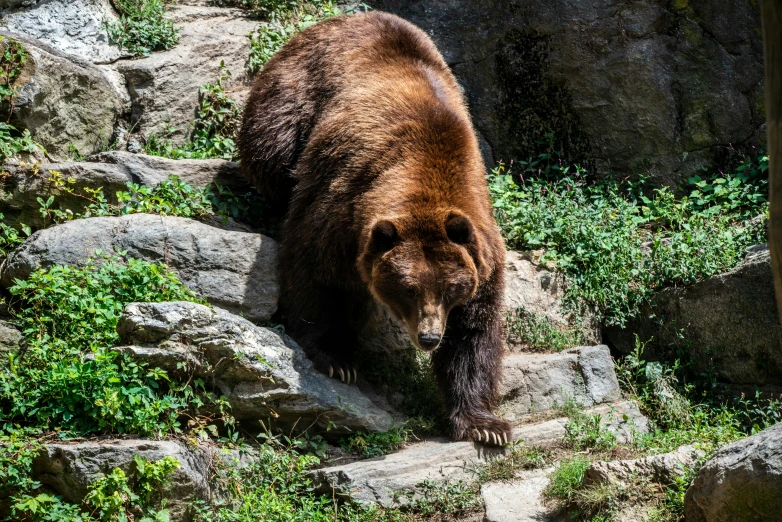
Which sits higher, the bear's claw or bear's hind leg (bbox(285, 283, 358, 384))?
bear's hind leg (bbox(285, 283, 358, 384))

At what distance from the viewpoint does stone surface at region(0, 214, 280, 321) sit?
7.27 m

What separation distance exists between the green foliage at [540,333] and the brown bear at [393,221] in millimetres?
905

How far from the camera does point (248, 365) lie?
6750 millimetres

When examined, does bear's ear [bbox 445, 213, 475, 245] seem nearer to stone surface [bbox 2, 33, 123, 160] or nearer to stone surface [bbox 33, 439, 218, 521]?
stone surface [bbox 33, 439, 218, 521]

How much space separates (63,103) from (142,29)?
178cm

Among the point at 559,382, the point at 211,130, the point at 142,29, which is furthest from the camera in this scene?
the point at 142,29

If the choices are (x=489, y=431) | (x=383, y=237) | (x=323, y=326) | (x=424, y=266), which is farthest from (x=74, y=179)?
(x=489, y=431)

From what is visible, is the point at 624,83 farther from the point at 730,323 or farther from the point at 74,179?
the point at 74,179

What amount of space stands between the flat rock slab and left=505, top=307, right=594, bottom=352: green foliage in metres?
1.76

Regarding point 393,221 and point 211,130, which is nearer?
point 393,221

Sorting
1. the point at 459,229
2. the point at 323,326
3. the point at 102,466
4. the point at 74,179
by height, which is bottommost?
the point at 102,466

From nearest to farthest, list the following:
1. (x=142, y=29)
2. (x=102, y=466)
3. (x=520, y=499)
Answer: (x=102, y=466) → (x=520, y=499) → (x=142, y=29)

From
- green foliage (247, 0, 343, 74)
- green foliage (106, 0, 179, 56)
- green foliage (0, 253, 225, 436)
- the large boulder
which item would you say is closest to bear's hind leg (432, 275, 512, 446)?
green foliage (0, 253, 225, 436)

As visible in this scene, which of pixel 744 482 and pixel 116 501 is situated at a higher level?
pixel 744 482
